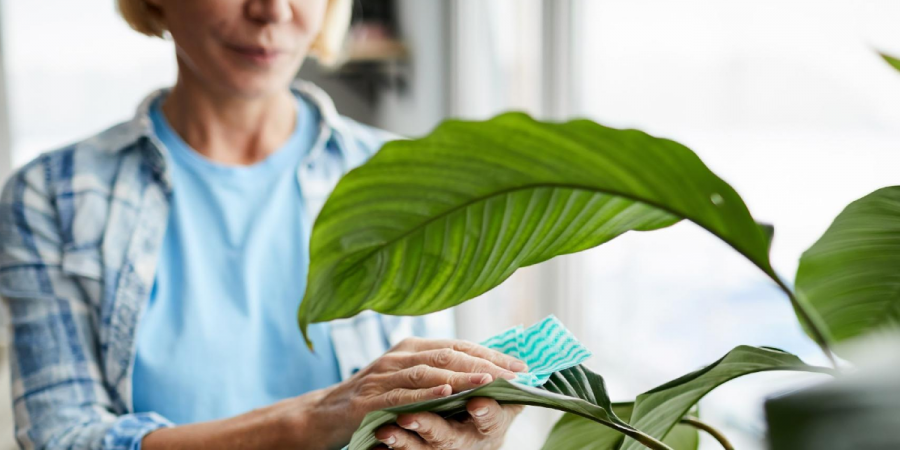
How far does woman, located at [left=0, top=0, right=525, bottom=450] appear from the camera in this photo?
907mm

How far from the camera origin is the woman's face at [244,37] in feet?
2.99

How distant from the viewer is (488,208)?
0.38 metres

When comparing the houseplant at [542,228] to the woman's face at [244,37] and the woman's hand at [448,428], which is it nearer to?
the woman's hand at [448,428]

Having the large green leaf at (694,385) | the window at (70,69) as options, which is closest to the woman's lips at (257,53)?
the large green leaf at (694,385)

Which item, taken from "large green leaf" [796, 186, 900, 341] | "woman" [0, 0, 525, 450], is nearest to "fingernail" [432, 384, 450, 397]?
"large green leaf" [796, 186, 900, 341]

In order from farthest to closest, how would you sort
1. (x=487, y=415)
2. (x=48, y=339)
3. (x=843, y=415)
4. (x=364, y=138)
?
(x=364, y=138) < (x=48, y=339) < (x=487, y=415) < (x=843, y=415)

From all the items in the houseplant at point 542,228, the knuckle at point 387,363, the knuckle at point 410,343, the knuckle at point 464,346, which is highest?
the houseplant at point 542,228

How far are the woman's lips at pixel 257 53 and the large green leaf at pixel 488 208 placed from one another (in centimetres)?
61

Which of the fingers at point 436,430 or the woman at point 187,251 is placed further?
the woman at point 187,251

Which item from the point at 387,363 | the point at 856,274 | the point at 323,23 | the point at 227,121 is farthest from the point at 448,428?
the point at 323,23

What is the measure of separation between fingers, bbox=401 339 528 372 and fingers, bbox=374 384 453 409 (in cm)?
5

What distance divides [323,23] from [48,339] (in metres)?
0.64

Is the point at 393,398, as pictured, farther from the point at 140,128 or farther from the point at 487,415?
the point at 140,128

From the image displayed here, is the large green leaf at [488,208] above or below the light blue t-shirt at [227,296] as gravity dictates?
above
